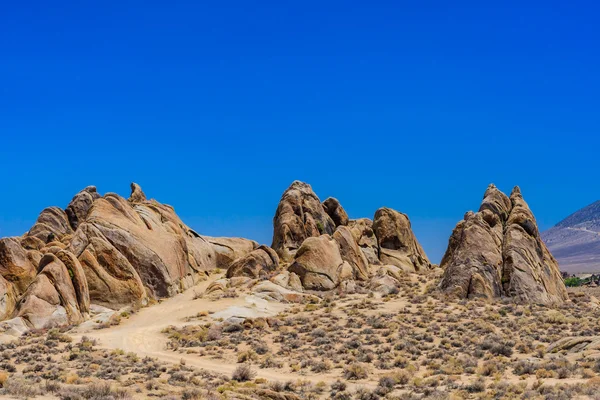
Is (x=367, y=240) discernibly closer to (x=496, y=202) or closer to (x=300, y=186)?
(x=300, y=186)

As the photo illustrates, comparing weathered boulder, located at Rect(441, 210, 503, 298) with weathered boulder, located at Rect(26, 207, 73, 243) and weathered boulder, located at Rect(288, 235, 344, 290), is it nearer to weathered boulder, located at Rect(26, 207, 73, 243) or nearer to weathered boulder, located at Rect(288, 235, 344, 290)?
weathered boulder, located at Rect(288, 235, 344, 290)

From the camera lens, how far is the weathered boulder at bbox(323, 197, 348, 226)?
79.0 meters

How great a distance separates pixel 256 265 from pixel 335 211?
23454 millimetres

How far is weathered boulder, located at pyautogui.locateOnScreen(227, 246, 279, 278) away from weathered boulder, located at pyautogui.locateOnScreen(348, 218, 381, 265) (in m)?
11.8

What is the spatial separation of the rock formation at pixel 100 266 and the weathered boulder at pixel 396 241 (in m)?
17.2

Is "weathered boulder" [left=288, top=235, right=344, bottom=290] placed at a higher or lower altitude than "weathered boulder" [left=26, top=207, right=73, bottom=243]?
lower

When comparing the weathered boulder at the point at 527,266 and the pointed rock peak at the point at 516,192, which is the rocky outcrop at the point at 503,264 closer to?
the weathered boulder at the point at 527,266

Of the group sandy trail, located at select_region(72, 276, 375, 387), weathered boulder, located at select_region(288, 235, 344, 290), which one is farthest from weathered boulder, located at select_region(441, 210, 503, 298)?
sandy trail, located at select_region(72, 276, 375, 387)

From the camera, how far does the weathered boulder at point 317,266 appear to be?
53375 mm

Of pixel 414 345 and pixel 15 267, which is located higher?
pixel 15 267

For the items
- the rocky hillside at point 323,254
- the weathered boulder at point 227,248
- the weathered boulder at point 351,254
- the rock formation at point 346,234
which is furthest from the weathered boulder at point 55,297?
the weathered boulder at point 351,254

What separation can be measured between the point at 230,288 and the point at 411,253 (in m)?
28.9

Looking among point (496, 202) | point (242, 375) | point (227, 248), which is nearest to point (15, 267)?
point (242, 375)

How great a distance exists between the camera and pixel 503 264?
51.8m
